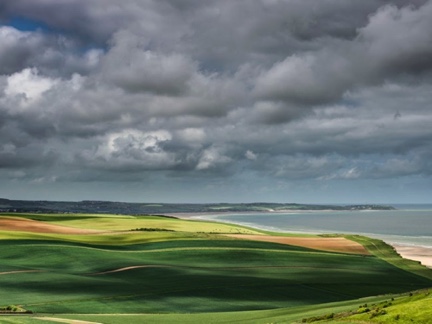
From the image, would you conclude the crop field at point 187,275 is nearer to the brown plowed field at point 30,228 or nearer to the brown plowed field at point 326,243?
the brown plowed field at point 326,243

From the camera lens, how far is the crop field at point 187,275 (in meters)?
50.6

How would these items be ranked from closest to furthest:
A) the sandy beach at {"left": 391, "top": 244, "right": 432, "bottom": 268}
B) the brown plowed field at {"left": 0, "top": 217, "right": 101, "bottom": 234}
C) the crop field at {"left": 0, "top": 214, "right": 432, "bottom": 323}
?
1. the crop field at {"left": 0, "top": 214, "right": 432, "bottom": 323}
2. the sandy beach at {"left": 391, "top": 244, "right": 432, "bottom": 268}
3. the brown plowed field at {"left": 0, "top": 217, "right": 101, "bottom": 234}

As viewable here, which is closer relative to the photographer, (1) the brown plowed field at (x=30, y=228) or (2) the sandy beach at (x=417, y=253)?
(2) the sandy beach at (x=417, y=253)

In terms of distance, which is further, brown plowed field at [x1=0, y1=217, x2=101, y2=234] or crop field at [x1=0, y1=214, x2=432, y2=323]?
brown plowed field at [x1=0, y1=217, x2=101, y2=234]

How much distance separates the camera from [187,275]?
69688 millimetres

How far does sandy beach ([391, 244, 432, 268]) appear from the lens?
3754 inches

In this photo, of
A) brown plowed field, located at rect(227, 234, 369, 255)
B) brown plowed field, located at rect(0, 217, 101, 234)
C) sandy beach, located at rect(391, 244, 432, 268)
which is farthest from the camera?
brown plowed field, located at rect(0, 217, 101, 234)

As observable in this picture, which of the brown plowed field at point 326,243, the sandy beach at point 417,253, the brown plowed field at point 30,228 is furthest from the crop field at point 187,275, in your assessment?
the sandy beach at point 417,253

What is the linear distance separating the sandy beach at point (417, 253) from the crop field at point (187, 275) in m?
4.01

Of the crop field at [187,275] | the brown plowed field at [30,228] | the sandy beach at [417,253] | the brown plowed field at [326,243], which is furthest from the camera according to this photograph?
the brown plowed field at [30,228]

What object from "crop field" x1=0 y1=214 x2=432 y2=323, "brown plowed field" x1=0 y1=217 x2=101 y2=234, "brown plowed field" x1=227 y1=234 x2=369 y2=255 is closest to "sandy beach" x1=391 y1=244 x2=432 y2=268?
"crop field" x1=0 y1=214 x2=432 y2=323

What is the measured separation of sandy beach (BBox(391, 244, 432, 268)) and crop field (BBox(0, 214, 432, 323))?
4014 millimetres

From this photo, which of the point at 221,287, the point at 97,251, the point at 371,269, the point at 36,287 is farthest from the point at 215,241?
the point at 36,287

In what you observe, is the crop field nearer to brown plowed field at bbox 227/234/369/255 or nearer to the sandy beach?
brown plowed field at bbox 227/234/369/255
